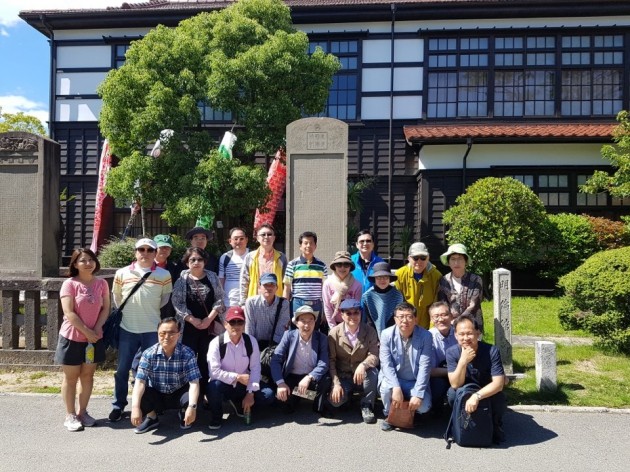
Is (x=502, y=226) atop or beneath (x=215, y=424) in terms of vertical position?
atop

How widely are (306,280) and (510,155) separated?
1176 cm

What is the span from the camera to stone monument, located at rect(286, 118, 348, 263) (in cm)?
763

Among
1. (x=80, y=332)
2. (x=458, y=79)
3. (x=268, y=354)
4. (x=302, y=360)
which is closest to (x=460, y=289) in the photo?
(x=302, y=360)

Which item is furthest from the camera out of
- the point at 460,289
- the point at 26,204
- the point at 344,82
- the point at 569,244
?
the point at 344,82

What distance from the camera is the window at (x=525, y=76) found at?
1650cm

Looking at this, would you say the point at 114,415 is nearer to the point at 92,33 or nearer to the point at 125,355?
the point at 125,355

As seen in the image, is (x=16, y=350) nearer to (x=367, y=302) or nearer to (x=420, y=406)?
(x=367, y=302)

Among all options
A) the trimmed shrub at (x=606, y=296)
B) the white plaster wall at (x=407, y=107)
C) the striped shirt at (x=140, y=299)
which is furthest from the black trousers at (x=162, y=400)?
the white plaster wall at (x=407, y=107)

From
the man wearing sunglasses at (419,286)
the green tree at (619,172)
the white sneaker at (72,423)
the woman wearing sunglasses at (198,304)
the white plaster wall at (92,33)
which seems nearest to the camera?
the white sneaker at (72,423)

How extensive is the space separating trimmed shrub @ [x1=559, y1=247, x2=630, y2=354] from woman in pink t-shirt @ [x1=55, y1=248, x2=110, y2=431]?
21.2ft

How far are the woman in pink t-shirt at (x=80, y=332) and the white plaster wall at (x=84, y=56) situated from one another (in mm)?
14949

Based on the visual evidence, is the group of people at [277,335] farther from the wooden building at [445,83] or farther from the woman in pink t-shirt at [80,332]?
the wooden building at [445,83]

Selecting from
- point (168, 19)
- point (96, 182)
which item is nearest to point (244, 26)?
point (168, 19)

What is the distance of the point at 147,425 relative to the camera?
16.5 feet
